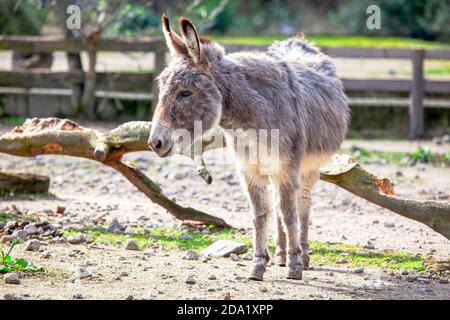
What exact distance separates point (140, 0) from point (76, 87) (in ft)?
9.74

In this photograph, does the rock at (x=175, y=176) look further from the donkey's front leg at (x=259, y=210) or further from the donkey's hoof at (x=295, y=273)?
the donkey's hoof at (x=295, y=273)

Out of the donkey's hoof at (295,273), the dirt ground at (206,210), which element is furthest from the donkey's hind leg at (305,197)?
the donkey's hoof at (295,273)

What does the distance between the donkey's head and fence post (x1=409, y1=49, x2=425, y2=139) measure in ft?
29.3

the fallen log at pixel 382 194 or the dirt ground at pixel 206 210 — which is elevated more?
the fallen log at pixel 382 194

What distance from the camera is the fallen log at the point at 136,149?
6.91m

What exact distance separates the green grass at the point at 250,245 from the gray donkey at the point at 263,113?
0.46 m

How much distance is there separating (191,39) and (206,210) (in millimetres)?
3539

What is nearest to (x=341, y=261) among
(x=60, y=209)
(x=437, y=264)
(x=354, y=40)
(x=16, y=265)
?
(x=437, y=264)

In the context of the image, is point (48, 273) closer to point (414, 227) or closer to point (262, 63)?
point (262, 63)

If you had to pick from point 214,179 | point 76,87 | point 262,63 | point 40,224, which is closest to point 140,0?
point 76,87

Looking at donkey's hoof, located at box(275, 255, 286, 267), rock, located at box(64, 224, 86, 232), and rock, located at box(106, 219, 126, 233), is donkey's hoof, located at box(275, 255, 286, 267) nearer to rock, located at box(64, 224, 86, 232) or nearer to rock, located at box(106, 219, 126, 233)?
rock, located at box(106, 219, 126, 233)

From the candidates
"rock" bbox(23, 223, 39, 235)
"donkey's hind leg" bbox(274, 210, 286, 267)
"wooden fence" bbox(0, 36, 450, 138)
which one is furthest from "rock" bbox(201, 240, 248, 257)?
"wooden fence" bbox(0, 36, 450, 138)

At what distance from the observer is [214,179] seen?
1072 cm

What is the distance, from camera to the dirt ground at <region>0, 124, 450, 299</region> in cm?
588
